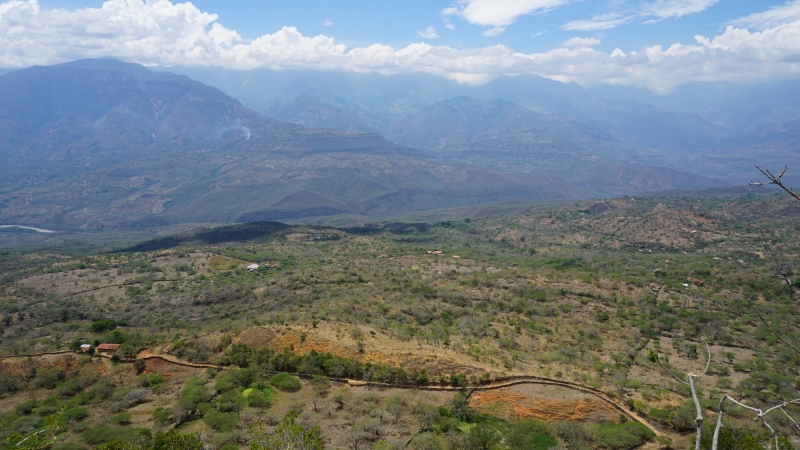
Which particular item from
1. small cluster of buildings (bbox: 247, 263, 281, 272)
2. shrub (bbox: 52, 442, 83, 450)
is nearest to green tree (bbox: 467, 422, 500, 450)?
shrub (bbox: 52, 442, 83, 450)

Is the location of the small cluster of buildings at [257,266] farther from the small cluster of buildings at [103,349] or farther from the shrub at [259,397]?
the shrub at [259,397]

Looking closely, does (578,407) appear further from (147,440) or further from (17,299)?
(17,299)

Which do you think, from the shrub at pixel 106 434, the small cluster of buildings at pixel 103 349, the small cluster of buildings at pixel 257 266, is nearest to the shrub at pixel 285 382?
the shrub at pixel 106 434

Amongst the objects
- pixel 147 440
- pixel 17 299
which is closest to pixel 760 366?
pixel 147 440

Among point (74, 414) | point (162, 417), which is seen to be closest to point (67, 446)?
point (162, 417)

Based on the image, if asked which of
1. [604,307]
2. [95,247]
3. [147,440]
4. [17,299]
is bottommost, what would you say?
[95,247]

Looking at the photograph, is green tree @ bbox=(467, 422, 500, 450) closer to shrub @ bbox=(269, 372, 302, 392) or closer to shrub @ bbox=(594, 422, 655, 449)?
shrub @ bbox=(594, 422, 655, 449)
